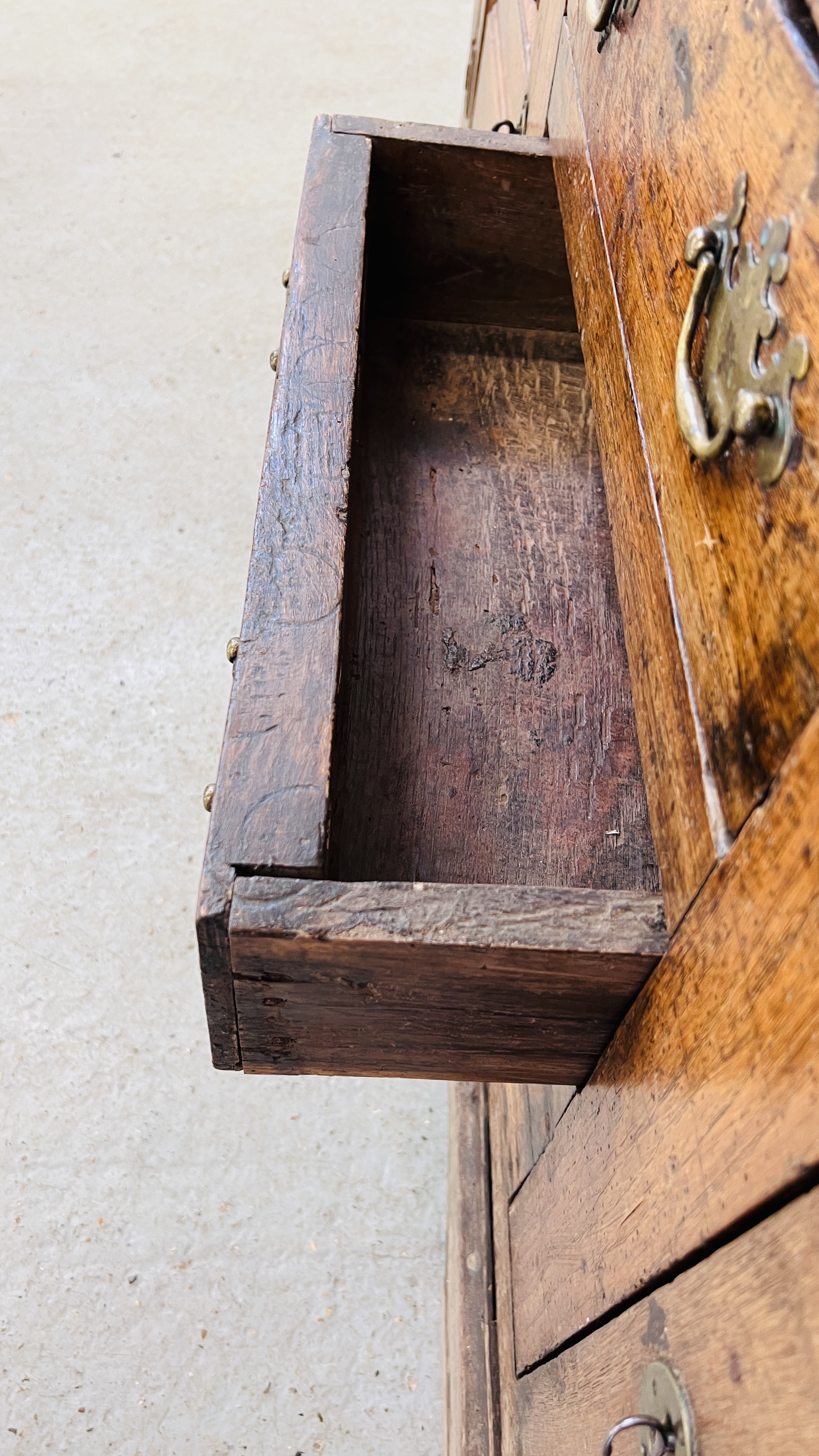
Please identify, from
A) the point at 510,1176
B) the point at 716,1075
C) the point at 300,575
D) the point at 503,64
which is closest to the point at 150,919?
the point at 510,1176

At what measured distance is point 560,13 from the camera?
0.81 m

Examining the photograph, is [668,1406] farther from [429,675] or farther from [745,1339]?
[429,675]

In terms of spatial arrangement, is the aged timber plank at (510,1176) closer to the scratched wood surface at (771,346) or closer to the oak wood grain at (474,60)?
the scratched wood surface at (771,346)

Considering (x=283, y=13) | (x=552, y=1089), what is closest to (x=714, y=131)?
(x=552, y=1089)

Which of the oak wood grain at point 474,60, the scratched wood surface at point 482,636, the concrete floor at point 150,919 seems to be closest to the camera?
the scratched wood surface at point 482,636

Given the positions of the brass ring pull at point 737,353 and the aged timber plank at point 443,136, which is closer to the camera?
the brass ring pull at point 737,353

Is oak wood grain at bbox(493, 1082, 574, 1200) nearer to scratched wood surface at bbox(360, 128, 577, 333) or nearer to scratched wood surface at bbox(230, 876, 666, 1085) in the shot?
scratched wood surface at bbox(230, 876, 666, 1085)

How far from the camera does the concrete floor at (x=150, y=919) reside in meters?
1.11

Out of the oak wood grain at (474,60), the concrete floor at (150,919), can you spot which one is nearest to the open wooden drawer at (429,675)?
the concrete floor at (150,919)

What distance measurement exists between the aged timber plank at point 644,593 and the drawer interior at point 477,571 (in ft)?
0.56

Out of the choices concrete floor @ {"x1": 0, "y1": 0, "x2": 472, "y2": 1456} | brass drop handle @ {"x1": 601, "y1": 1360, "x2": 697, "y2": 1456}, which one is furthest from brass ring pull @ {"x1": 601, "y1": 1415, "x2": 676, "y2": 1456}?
concrete floor @ {"x1": 0, "y1": 0, "x2": 472, "y2": 1456}

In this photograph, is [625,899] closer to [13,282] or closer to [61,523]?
[61,523]

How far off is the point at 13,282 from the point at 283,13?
1.50 metres

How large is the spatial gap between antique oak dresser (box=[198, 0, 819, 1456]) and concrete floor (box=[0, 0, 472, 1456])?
0.19m
